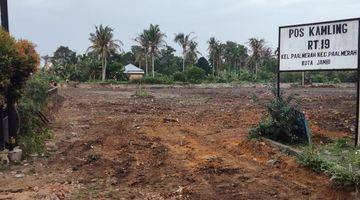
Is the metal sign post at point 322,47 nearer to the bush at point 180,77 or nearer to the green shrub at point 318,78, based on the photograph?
the bush at point 180,77

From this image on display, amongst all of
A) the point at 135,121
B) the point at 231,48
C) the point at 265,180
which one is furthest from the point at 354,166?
the point at 231,48

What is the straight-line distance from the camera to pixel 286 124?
10.8m

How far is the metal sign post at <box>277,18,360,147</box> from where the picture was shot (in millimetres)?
10516

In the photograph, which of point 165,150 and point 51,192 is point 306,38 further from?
point 51,192

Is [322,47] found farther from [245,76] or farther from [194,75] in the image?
[245,76]

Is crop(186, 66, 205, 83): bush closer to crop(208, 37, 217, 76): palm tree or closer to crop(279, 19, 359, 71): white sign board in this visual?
crop(208, 37, 217, 76): palm tree

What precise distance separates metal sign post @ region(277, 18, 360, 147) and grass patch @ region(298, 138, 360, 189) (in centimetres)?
54

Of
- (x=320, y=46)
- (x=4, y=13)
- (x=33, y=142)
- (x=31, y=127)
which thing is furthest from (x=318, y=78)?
(x=33, y=142)

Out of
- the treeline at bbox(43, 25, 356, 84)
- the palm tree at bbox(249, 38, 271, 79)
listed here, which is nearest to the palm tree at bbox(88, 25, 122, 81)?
the treeline at bbox(43, 25, 356, 84)

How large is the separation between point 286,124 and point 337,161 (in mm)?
2501

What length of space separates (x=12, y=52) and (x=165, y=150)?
12.5 feet

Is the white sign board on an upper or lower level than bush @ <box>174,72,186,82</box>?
upper

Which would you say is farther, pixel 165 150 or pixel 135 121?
pixel 135 121

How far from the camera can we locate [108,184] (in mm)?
8664
